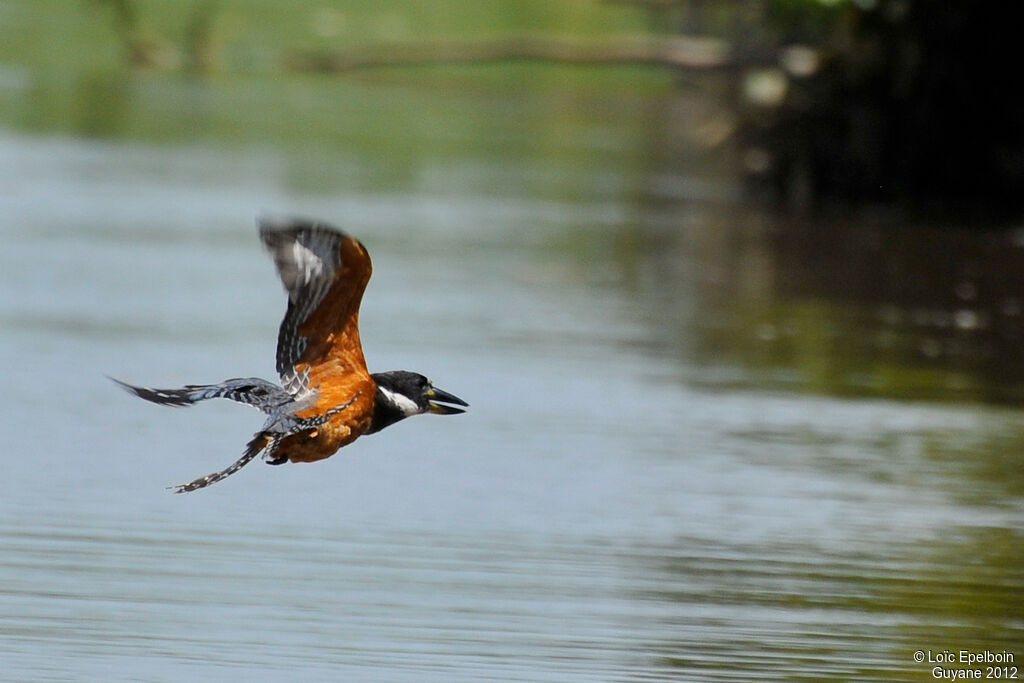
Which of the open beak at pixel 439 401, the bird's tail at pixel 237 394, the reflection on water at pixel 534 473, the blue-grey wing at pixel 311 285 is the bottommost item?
the reflection on water at pixel 534 473

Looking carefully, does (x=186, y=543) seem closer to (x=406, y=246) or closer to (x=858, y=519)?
(x=858, y=519)

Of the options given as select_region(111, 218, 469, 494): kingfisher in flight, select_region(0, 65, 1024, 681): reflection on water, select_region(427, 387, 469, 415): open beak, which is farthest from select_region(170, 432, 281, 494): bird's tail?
select_region(427, 387, 469, 415): open beak

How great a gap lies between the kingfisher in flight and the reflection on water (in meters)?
0.69

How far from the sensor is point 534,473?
10.1 m

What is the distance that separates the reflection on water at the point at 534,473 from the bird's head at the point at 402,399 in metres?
0.68

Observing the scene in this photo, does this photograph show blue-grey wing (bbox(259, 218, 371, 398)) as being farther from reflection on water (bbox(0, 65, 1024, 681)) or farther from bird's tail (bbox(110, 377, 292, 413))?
reflection on water (bbox(0, 65, 1024, 681))

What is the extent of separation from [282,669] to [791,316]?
9.25m

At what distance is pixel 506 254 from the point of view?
19312 mm

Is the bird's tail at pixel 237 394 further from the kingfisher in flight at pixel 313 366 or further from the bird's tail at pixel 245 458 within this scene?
the bird's tail at pixel 245 458

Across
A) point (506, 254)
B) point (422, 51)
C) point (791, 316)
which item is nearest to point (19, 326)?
point (791, 316)

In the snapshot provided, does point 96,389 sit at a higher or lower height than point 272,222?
lower

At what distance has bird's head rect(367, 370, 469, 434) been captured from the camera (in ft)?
23.5

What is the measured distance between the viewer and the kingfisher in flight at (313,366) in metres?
6.76

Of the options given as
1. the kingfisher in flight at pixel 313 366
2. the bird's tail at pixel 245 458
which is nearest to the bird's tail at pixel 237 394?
the kingfisher in flight at pixel 313 366
